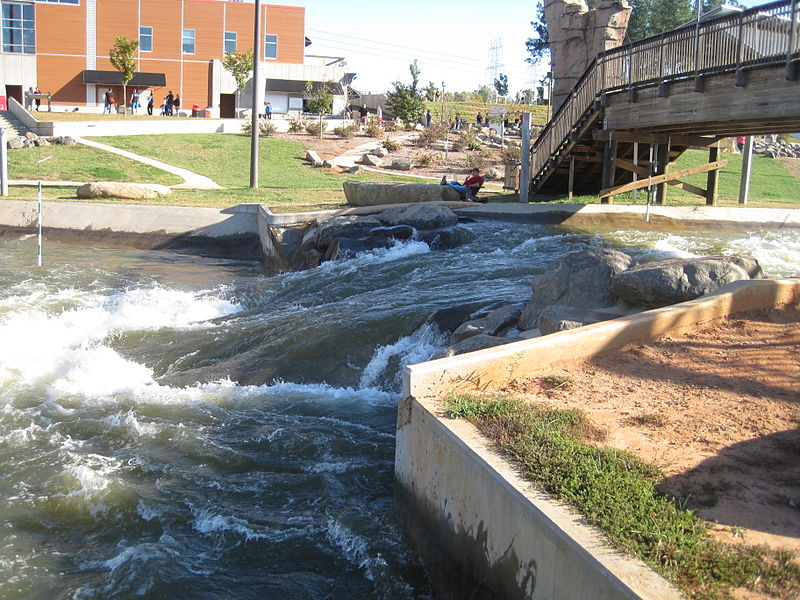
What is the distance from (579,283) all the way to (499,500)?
4.94 m

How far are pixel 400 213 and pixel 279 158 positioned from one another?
1796 centimetres

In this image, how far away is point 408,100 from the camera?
165 ft

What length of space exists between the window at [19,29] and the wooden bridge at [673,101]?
4553 centimetres

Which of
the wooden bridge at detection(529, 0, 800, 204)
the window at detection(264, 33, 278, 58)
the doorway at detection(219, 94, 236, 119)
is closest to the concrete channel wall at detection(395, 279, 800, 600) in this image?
the wooden bridge at detection(529, 0, 800, 204)

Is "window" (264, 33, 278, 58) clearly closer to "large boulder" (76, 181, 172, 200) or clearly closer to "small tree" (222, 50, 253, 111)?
"small tree" (222, 50, 253, 111)

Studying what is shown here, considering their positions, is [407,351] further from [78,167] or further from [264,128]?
[264,128]

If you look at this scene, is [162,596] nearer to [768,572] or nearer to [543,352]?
[543,352]

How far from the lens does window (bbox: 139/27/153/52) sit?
5816cm

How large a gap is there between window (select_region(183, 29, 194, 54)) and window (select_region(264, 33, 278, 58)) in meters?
5.10

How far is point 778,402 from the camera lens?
623cm

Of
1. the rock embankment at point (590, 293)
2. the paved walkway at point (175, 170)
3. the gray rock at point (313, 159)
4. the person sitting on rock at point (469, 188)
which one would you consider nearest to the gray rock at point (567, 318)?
the rock embankment at point (590, 293)

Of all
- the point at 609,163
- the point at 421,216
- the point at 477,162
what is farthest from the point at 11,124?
the point at 609,163

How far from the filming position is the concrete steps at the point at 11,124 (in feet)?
131

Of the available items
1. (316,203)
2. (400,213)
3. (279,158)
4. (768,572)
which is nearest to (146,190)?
(316,203)
